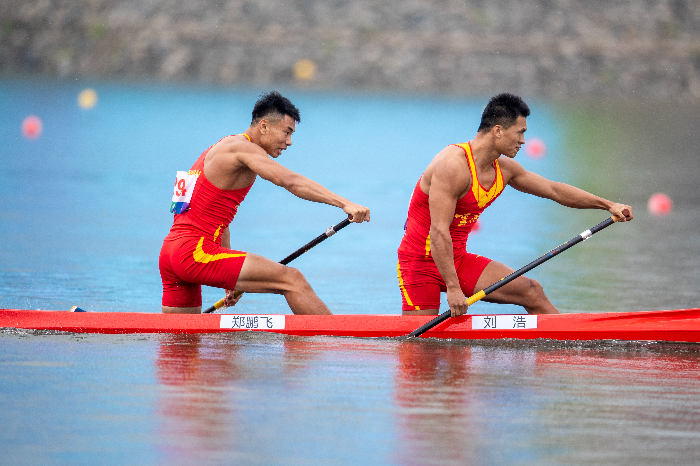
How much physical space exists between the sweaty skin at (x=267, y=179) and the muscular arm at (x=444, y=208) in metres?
0.48

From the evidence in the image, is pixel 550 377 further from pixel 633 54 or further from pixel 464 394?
pixel 633 54

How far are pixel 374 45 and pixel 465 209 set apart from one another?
6687cm

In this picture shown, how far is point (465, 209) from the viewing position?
791 centimetres

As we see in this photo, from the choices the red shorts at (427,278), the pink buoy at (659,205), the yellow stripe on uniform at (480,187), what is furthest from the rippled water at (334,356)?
the yellow stripe on uniform at (480,187)

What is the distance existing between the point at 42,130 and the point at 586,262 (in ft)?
68.6

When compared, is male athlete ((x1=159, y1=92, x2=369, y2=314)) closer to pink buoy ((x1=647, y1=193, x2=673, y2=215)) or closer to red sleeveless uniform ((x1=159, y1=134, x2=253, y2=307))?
red sleeveless uniform ((x1=159, y1=134, x2=253, y2=307))

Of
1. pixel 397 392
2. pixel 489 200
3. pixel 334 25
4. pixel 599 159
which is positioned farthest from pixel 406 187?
pixel 334 25

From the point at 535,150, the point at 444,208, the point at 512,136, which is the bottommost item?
the point at 444,208

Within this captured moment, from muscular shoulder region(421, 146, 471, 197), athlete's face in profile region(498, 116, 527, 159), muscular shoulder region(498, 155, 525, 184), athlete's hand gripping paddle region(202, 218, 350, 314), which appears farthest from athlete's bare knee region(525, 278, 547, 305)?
athlete's hand gripping paddle region(202, 218, 350, 314)

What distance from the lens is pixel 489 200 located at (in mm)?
7980

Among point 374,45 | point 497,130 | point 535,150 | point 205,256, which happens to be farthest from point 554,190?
point 374,45

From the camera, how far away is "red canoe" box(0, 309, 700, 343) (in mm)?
8039

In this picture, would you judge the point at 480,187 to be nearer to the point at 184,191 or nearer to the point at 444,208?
the point at 444,208

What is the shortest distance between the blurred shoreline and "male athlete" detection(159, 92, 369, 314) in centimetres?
6100
